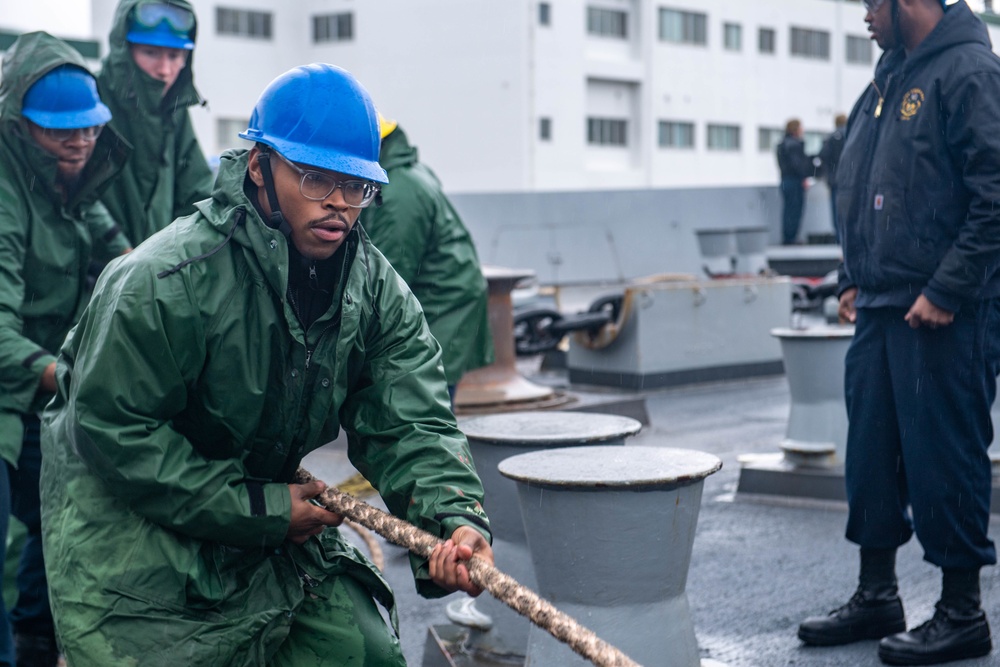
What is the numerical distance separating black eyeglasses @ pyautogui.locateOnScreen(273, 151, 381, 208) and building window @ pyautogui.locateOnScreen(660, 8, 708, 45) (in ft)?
172

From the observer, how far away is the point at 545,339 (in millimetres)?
10602

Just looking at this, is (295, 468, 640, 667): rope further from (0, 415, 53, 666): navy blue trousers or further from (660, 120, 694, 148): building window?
(660, 120, 694, 148): building window

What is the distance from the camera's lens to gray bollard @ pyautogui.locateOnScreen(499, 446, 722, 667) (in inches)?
142

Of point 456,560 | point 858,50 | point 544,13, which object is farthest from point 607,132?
point 456,560

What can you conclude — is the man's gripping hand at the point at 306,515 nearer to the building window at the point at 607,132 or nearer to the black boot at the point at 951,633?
the black boot at the point at 951,633

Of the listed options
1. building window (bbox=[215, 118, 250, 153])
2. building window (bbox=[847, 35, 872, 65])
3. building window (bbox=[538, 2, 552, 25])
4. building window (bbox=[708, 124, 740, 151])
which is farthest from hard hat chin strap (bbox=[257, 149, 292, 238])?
building window (bbox=[847, 35, 872, 65])

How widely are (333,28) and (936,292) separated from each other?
51.5 metres

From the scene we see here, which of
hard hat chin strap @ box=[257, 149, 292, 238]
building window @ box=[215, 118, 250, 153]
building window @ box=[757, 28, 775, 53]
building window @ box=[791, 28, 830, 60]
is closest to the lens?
hard hat chin strap @ box=[257, 149, 292, 238]

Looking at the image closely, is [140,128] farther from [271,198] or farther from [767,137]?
[767,137]

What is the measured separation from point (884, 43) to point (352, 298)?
2.52 meters

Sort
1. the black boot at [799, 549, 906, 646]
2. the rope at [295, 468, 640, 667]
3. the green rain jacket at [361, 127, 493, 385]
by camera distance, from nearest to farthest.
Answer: the rope at [295, 468, 640, 667]
the black boot at [799, 549, 906, 646]
the green rain jacket at [361, 127, 493, 385]

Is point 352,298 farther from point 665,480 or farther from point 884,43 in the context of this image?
point 884,43

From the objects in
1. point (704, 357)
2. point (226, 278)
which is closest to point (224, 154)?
point (226, 278)

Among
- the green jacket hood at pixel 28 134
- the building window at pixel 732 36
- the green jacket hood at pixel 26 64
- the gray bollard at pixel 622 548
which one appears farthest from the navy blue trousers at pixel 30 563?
the building window at pixel 732 36
